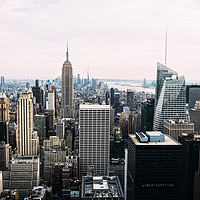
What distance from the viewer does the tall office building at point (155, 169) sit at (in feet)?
51.8

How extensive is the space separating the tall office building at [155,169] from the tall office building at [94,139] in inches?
499

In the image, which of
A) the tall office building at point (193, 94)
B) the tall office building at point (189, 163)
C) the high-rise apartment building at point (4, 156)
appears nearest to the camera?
the tall office building at point (189, 163)

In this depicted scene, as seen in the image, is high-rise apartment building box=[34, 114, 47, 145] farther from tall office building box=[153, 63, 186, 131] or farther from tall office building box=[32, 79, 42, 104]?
Answer: tall office building box=[153, 63, 186, 131]

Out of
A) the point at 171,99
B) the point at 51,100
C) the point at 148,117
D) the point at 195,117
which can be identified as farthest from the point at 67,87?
the point at 171,99

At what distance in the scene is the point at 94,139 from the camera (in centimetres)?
2888

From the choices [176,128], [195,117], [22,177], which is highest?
[195,117]

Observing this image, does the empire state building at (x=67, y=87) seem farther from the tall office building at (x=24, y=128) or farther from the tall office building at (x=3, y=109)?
the tall office building at (x=24, y=128)

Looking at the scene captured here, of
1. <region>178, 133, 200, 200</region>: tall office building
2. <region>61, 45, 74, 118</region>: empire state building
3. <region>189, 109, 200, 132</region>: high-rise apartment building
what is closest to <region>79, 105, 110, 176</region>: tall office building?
<region>178, 133, 200, 200</region>: tall office building

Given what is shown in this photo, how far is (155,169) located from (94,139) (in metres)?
13.6

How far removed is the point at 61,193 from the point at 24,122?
43.5 feet

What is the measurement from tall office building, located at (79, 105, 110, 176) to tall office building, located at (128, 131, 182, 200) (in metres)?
12.7

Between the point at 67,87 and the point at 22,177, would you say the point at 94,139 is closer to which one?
the point at 22,177

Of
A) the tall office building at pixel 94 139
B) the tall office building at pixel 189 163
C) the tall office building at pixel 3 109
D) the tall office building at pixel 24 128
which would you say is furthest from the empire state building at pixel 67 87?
the tall office building at pixel 189 163

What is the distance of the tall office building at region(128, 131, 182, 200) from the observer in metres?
15.8
